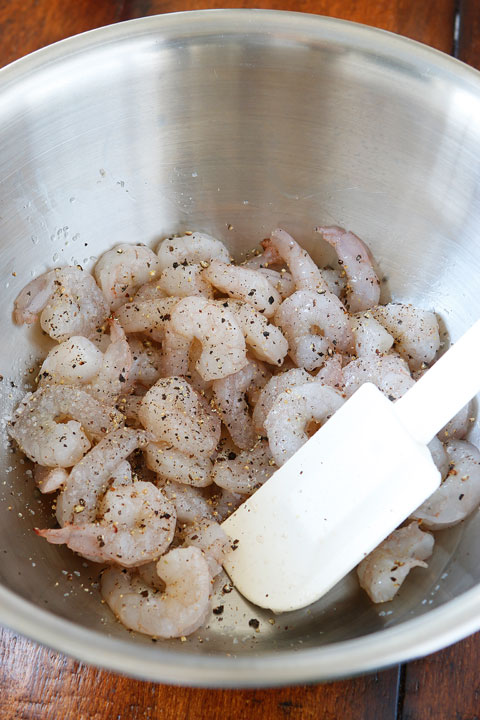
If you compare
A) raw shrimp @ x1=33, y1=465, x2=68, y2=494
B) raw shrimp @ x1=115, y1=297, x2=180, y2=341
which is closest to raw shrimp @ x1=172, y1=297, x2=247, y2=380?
raw shrimp @ x1=115, y1=297, x2=180, y2=341

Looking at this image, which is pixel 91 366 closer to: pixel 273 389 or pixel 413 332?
pixel 273 389

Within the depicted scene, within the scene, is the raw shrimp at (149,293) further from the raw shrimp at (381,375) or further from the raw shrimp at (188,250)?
the raw shrimp at (381,375)

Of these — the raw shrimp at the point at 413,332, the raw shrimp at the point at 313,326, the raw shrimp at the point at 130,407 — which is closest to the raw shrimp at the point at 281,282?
the raw shrimp at the point at 313,326

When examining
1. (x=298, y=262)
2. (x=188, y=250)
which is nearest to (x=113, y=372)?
(x=188, y=250)

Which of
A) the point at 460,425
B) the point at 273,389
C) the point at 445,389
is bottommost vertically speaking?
the point at 273,389

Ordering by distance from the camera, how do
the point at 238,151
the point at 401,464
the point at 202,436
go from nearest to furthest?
the point at 401,464 → the point at 202,436 → the point at 238,151

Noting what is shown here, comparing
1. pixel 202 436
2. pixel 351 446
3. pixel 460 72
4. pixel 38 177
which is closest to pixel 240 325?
pixel 202 436

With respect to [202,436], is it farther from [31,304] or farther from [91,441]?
[31,304]
